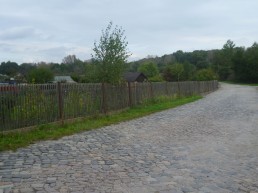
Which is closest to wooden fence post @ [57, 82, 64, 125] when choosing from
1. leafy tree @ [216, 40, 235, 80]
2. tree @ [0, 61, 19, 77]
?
tree @ [0, 61, 19, 77]

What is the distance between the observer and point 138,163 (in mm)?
7824

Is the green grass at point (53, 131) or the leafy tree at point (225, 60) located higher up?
the leafy tree at point (225, 60)

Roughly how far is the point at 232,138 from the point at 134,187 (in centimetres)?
596

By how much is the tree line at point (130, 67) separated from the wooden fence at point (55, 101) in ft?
5.87

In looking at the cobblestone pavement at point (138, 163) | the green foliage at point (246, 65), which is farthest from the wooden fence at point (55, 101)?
the green foliage at point (246, 65)

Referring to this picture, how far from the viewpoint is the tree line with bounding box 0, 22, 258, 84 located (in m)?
21.4

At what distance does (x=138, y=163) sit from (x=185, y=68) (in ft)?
272

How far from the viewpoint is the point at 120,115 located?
1742 centimetres

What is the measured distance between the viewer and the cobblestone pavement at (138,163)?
6152 millimetres

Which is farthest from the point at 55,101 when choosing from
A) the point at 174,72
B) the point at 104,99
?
the point at 174,72

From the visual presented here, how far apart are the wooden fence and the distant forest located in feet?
99.7

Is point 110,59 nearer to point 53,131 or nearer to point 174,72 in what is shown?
point 53,131

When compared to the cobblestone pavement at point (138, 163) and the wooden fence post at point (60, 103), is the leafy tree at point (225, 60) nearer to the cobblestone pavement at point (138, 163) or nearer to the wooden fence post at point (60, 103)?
the wooden fence post at point (60, 103)

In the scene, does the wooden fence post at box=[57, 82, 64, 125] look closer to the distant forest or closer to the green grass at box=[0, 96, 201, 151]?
the green grass at box=[0, 96, 201, 151]
